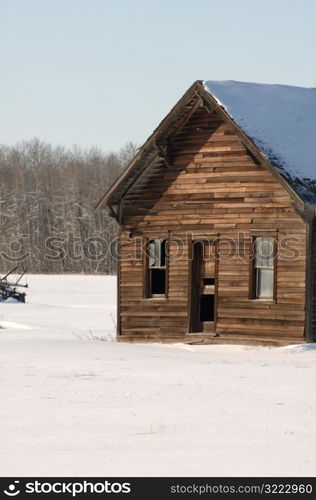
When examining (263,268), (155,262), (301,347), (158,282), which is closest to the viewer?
(301,347)

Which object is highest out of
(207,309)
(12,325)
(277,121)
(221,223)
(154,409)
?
(277,121)

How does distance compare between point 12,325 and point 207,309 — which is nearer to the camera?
point 207,309

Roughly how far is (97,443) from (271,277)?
15.3 m

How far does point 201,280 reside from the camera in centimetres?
2856

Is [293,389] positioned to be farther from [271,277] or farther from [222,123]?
[222,123]

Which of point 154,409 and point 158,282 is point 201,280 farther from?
point 154,409

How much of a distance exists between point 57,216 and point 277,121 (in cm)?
8911

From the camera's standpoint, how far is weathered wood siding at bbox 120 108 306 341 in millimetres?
26781

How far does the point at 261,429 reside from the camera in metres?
13.4

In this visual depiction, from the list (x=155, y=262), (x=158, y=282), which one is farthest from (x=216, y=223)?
(x=158, y=282)

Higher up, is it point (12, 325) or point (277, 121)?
point (277, 121)

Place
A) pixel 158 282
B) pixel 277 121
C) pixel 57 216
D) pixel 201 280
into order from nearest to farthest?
1. pixel 201 280
2. pixel 277 121
3. pixel 158 282
4. pixel 57 216

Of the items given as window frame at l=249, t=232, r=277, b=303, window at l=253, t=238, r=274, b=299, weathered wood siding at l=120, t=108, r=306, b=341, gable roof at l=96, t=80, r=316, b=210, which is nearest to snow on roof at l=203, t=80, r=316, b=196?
gable roof at l=96, t=80, r=316, b=210
